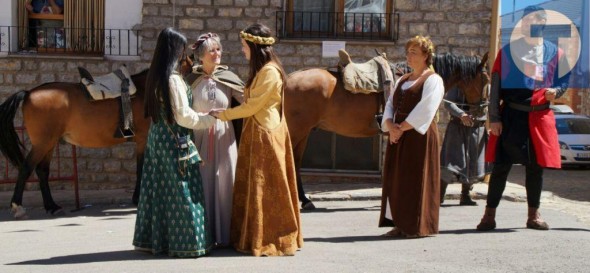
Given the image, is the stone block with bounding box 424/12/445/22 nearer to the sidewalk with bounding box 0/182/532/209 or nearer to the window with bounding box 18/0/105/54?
the sidewalk with bounding box 0/182/532/209

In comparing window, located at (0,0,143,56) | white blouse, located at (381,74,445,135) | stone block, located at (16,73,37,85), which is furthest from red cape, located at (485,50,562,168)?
stone block, located at (16,73,37,85)

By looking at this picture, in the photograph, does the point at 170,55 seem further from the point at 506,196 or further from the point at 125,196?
the point at 506,196

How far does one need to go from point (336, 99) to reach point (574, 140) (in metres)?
11.7

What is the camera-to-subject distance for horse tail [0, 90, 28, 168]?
873 centimetres

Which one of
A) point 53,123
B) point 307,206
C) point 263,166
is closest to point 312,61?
point 307,206

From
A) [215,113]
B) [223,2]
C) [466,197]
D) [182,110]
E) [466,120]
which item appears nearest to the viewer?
[182,110]

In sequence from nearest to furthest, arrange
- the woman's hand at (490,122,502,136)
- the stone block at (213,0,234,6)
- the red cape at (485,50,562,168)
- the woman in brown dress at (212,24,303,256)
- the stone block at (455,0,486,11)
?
the woman in brown dress at (212,24,303,256)
the red cape at (485,50,562,168)
the woman's hand at (490,122,502,136)
the stone block at (455,0,486,11)
the stone block at (213,0,234,6)

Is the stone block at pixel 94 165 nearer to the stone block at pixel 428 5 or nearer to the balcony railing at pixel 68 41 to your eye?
the balcony railing at pixel 68 41

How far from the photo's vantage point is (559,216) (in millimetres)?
8398

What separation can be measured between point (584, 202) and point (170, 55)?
681cm

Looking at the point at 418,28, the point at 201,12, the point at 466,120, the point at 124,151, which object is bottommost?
the point at 124,151

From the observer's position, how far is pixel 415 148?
670 cm

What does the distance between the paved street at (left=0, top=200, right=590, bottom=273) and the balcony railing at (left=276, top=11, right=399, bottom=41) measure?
364 cm

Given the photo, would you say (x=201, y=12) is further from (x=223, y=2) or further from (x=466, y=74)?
(x=466, y=74)
